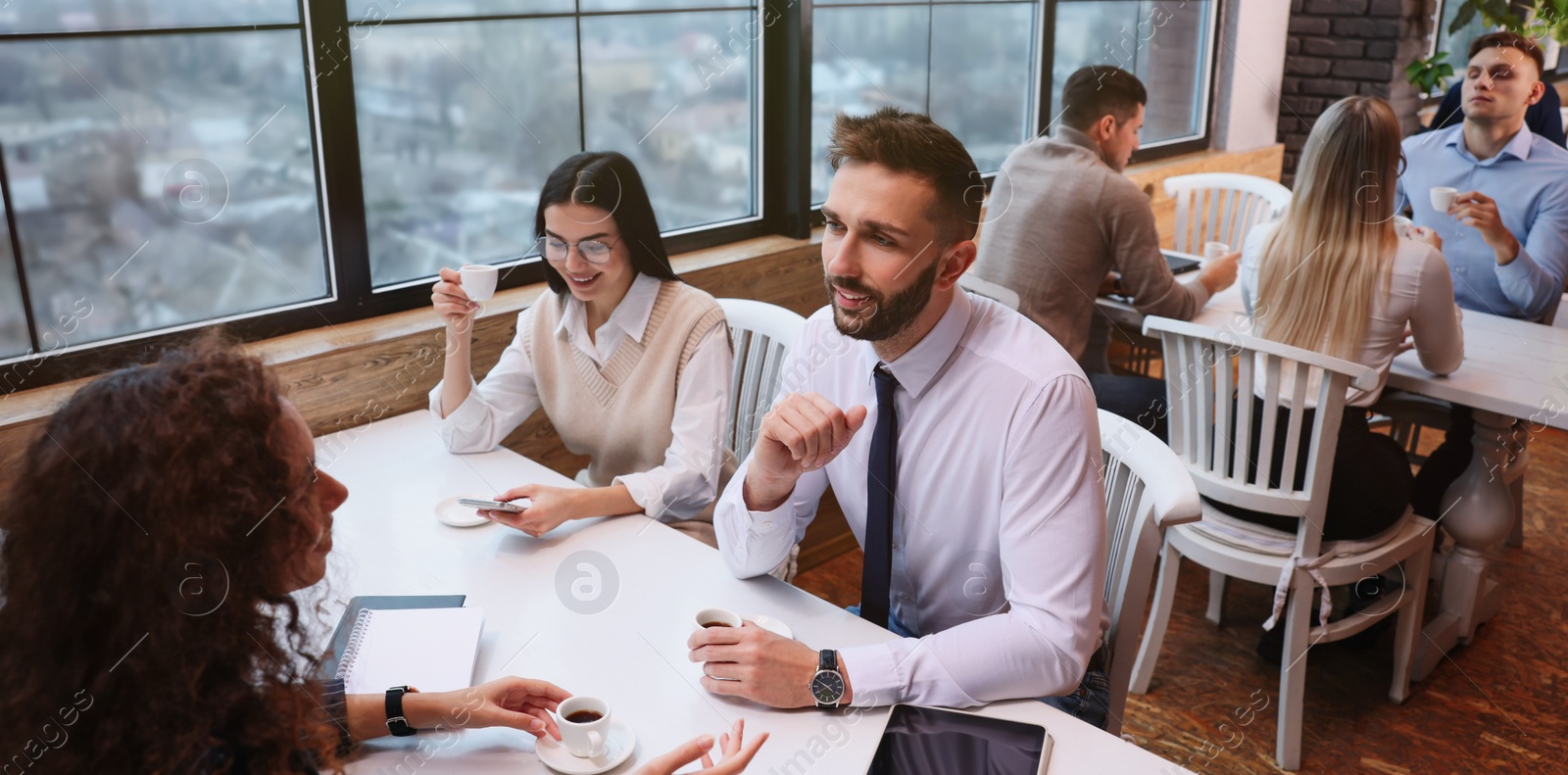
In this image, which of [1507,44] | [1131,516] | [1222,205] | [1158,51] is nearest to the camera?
[1131,516]

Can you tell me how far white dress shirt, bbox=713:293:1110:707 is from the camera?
1.32 m

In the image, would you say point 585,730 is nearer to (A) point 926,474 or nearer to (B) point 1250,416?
(A) point 926,474

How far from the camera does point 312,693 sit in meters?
1.14

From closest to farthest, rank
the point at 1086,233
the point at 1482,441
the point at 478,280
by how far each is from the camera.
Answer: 1. the point at 478,280
2. the point at 1482,441
3. the point at 1086,233

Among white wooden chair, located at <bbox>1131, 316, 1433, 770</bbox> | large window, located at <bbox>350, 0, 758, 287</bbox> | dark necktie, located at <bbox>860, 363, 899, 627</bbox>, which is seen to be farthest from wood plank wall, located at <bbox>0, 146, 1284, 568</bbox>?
white wooden chair, located at <bbox>1131, 316, 1433, 770</bbox>

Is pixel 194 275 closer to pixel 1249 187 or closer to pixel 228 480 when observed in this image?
pixel 228 480

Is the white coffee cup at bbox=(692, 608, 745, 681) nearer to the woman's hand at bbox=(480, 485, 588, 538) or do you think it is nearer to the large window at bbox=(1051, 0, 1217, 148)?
the woman's hand at bbox=(480, 485, 588, 538)

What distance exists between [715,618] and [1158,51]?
411 centimetres

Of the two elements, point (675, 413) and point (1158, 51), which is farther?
point (1158, 51)

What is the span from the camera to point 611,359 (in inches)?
84.7

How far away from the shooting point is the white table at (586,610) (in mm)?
1233

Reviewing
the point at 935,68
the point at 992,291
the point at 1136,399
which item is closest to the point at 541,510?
the point at 992,291

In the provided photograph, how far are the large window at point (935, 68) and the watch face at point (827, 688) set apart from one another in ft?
7.09

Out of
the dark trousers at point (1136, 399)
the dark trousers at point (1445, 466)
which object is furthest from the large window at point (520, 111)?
the dark trousers at point (1445, 466)
